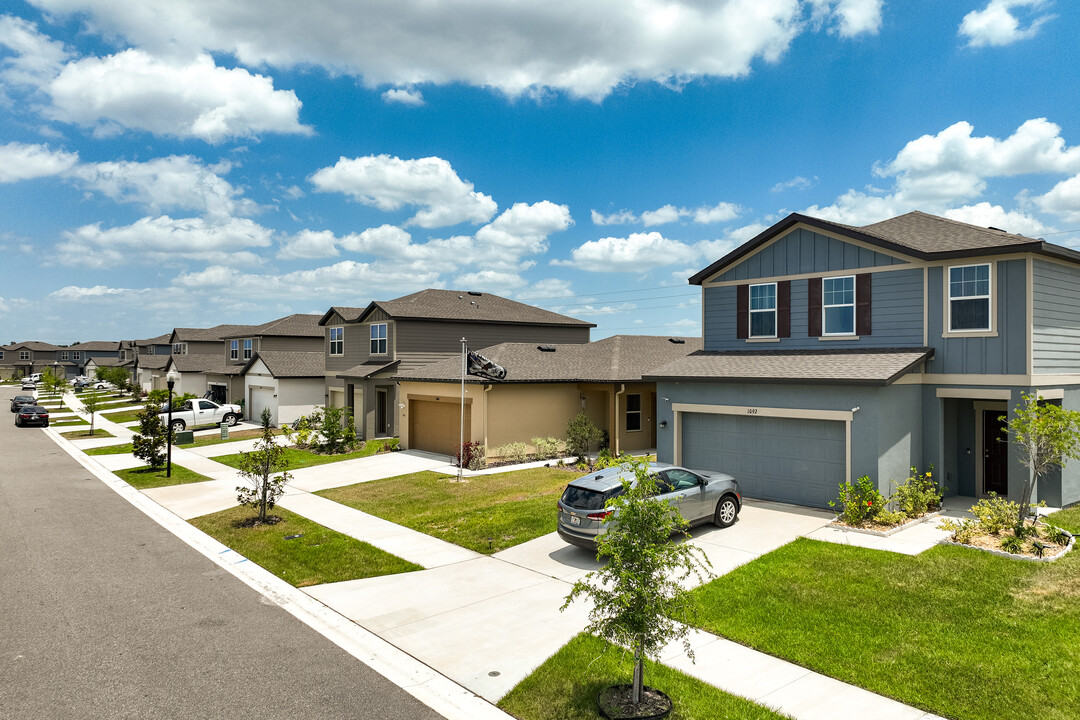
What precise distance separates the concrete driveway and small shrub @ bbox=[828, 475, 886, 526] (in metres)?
0.66

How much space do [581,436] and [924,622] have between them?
1562cm

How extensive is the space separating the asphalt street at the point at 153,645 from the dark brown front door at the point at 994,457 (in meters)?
15.8

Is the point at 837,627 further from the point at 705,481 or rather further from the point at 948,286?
the point at 948,286

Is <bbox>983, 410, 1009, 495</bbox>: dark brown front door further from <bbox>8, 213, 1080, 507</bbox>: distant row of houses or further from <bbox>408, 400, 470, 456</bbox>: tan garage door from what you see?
<bbox>408, 400, 470, 456</bbox>: tan garage door

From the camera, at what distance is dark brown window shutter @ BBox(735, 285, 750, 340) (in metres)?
18.8

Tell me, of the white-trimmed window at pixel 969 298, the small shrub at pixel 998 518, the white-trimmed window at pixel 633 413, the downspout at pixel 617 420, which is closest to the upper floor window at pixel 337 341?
the white-trimmed window at pixel 633 413

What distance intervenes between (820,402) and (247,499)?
46.5 feet

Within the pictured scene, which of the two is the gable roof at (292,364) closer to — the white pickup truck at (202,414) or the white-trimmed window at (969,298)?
the white pickup truck at (202,414)

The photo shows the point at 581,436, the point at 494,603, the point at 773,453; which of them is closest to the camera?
the point at 494,603

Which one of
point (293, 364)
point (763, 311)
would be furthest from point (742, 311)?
point (293, 364)

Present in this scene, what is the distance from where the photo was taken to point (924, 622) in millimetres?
8219

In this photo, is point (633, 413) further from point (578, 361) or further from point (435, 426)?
point (435, 426)

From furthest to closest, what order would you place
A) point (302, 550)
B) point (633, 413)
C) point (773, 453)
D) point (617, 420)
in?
point (633, 413) < point (617, 420) < point (773, 453) < point (302, 550)

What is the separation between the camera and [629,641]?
247 inches
